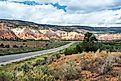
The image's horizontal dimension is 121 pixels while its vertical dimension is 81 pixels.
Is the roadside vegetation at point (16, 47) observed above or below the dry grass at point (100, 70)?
below

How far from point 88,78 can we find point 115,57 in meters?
5.35

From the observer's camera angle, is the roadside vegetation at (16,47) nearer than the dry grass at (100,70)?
No

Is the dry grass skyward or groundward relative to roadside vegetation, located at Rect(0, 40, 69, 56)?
skyward

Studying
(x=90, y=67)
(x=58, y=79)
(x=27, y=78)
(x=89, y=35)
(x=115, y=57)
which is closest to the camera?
(x=27, y=78)

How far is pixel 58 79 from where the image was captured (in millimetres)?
17844

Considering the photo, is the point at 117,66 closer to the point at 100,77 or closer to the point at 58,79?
the point at 100,77

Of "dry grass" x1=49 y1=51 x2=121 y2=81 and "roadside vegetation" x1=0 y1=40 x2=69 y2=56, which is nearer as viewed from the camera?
"dry grass" x1=49 y1=51 x2=121 y2=81

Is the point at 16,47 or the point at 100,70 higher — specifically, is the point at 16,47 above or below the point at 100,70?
below

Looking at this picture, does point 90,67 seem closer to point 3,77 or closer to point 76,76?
point 76,76

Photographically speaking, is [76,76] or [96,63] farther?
[96,63]

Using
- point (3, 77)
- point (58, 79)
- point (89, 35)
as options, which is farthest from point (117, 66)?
point (89, 35)

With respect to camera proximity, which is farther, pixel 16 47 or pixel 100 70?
pixel 16 47

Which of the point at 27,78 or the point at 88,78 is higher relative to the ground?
the point at 27,78

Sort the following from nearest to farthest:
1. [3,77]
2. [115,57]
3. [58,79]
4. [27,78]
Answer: [3,77]
[27,78]
[58,79]
[115,57]
